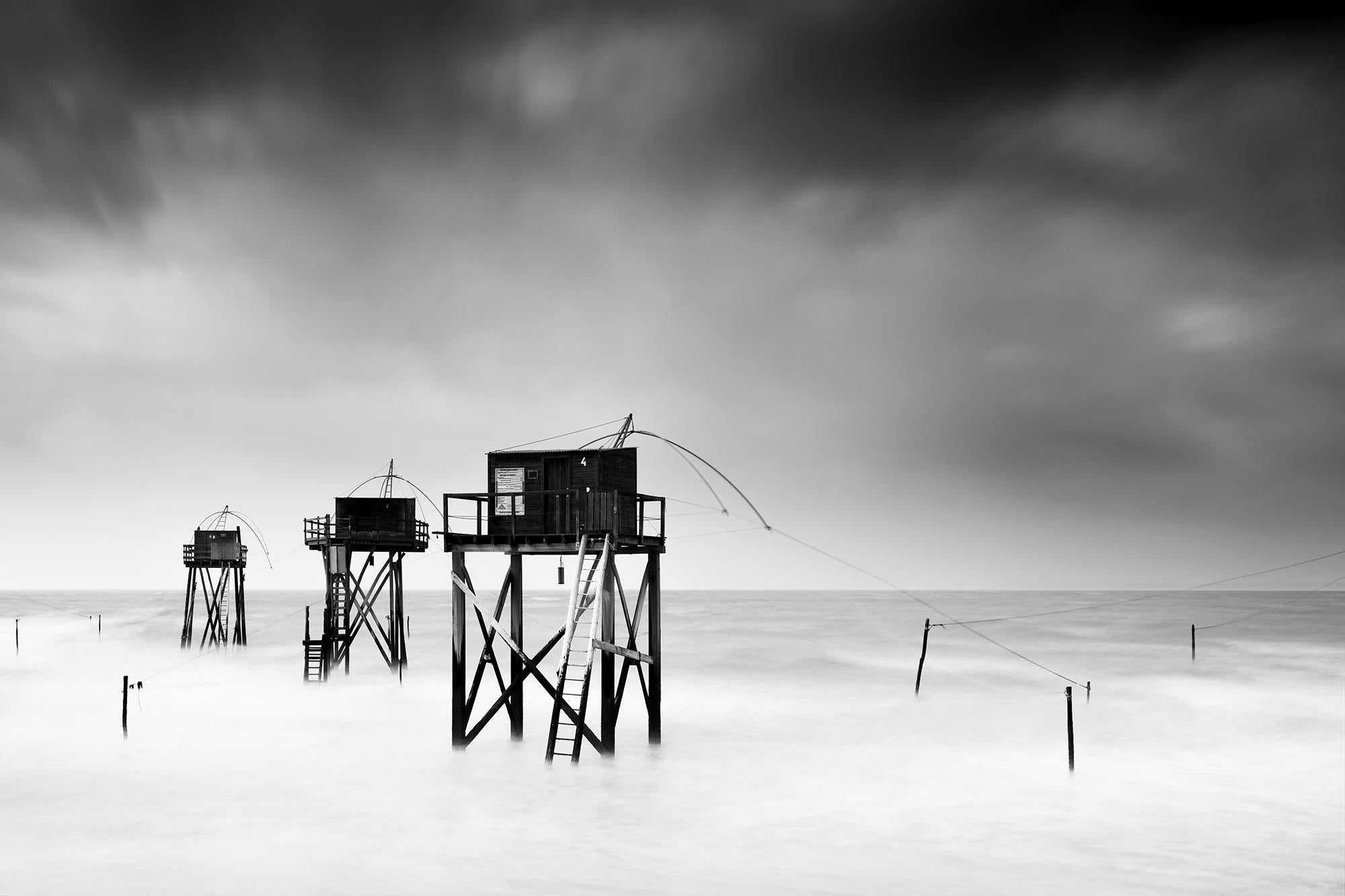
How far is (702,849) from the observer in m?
17.7

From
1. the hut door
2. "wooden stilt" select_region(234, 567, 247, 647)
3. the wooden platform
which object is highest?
the hut door

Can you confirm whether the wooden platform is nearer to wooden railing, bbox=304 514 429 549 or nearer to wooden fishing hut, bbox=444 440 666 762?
wooden fishing hut, bbox=444 440 666 762

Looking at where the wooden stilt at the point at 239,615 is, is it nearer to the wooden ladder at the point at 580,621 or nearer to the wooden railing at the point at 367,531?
the wooden railing at the point at 367,531

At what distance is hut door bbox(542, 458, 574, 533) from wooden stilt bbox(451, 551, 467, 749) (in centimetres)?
221

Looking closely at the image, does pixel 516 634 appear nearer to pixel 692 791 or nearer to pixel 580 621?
pixel 580 621

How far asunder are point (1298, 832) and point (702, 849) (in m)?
10.7

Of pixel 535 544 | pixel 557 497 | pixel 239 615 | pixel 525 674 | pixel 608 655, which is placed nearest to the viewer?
pixel 608 655

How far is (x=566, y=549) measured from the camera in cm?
2280

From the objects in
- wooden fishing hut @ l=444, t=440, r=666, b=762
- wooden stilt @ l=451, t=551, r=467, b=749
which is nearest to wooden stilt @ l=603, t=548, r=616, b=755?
wooden fishing hut @ l=444, t=440, r=666, b=762

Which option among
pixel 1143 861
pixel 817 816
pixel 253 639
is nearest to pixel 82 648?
pixel 253 639

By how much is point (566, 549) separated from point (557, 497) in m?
1.58

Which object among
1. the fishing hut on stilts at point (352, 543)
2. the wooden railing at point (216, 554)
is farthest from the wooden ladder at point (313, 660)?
the wooden railing at point (216, 554)

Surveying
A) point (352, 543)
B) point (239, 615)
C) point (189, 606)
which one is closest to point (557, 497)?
point (352, 543)

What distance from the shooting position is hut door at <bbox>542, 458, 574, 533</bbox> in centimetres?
2367
